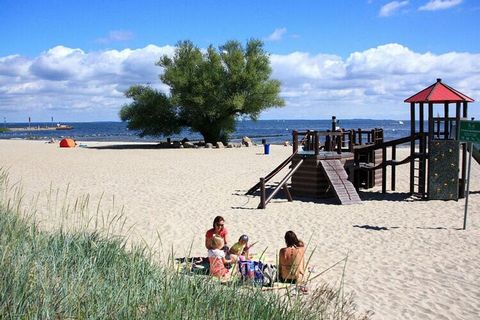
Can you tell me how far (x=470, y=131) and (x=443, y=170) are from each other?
3430 millimetres

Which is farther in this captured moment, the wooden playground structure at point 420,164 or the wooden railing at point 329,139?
the wooden railing at point 329,139

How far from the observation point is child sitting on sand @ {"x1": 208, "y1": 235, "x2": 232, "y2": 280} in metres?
6.66

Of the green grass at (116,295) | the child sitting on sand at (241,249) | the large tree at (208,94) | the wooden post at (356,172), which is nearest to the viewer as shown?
the green grass at (116,295)

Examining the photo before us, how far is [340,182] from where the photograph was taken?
547 inches

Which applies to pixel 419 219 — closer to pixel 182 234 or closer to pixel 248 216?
pixel 248 216

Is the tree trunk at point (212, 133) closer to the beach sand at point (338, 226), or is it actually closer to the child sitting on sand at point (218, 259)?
the beach sand at point (338, 226)

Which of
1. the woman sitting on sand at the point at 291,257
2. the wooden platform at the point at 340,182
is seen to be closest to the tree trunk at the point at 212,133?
the wooden platform at the point at 340,182

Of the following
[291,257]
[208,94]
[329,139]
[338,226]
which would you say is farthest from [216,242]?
[208,94]

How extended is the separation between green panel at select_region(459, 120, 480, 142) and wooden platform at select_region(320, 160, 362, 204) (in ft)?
11.9

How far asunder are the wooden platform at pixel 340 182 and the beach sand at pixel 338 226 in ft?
1.05

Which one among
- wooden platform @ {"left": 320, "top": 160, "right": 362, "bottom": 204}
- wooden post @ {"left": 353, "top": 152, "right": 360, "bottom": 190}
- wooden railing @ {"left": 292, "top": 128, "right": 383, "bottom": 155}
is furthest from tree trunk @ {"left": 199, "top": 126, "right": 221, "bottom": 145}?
wooden platform @ {"left": 320, "top": 160, "right": 362, "bottom": 204}

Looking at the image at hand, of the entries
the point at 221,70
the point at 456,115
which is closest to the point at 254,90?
the point at 221,70

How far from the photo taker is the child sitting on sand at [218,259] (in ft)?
21.9

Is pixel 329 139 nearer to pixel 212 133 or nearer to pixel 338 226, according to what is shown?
pixel 338 226
